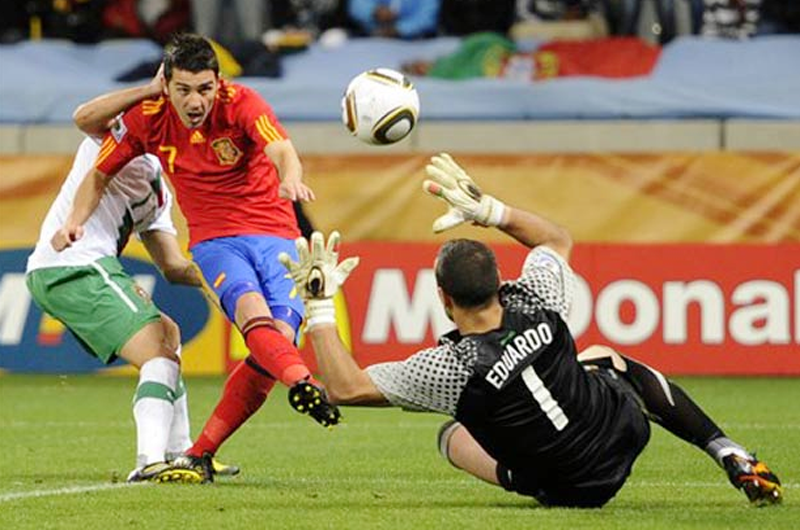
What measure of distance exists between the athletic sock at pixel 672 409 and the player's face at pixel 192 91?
88.1 inches

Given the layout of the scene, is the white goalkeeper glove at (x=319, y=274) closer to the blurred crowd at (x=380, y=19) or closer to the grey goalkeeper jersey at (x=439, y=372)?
the grey goalkeeper jersey at (x=439, y=372)

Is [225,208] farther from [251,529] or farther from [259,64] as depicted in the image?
[259,64]

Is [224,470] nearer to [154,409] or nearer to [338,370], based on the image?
[154,409]

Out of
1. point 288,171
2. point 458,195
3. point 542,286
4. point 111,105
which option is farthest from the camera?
point 111,105

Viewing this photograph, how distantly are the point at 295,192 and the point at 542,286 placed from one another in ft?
4.30

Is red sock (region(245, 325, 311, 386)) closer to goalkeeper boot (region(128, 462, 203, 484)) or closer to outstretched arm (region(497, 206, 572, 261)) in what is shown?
goalkeeper boot (region(128, 462, 203, 484))

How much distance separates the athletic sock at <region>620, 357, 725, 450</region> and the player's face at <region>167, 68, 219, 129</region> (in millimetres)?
2237

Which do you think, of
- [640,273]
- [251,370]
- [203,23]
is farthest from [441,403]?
[203,23]

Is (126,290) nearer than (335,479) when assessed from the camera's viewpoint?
No

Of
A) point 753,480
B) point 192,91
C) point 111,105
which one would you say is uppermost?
point 192,91

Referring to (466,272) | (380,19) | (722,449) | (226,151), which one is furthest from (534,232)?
(380,19)

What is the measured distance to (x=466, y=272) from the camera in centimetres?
731

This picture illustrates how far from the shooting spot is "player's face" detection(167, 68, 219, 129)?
8961mm

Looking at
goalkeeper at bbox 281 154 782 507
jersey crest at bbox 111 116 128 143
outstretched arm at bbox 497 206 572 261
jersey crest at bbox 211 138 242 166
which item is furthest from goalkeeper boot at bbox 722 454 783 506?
jersey crest at bbox 111 116 128 143
